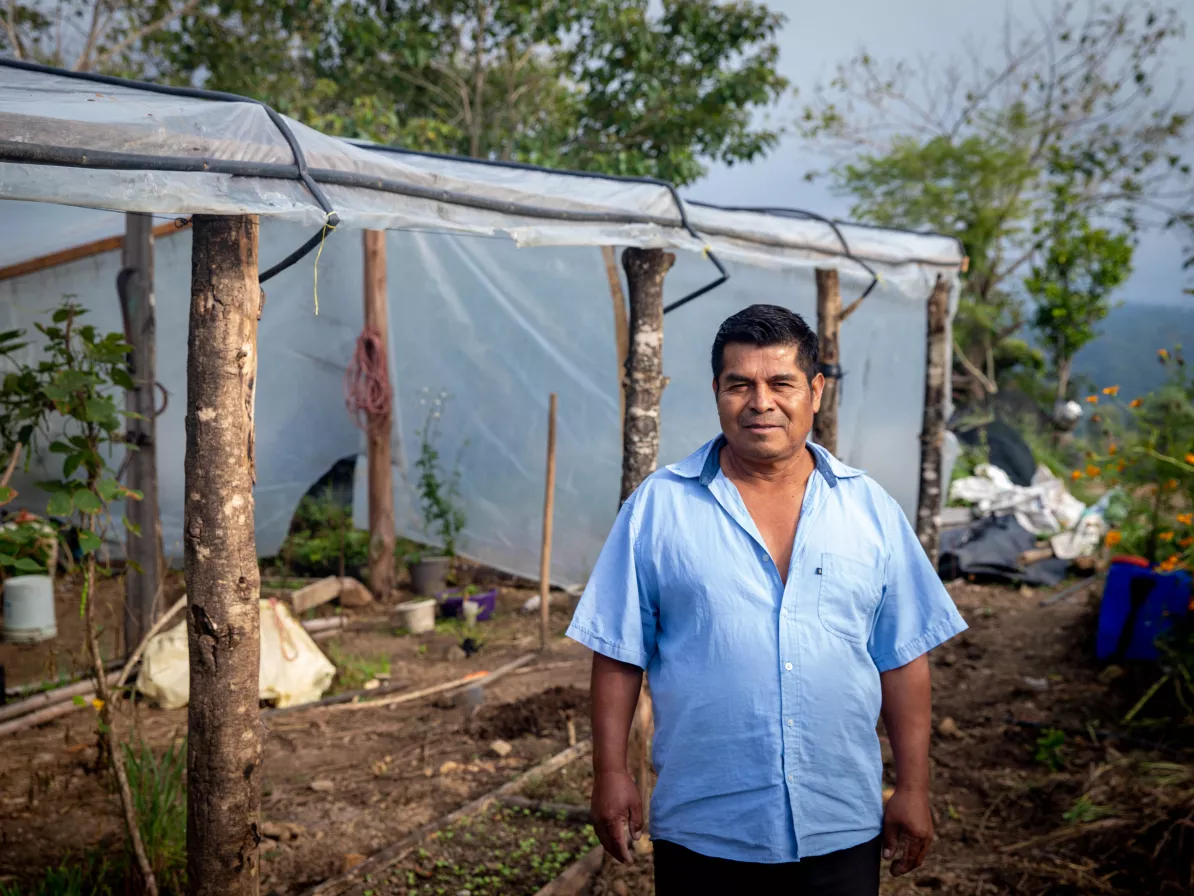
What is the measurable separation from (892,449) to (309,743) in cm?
628

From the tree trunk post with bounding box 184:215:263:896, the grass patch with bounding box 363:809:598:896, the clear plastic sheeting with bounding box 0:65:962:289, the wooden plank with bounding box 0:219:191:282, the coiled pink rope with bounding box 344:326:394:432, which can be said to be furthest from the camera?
the coiled pink rope with bounding box 344:326:394:432

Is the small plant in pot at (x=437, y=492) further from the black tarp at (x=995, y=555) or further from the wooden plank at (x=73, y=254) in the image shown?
the black tarp at (x=995, y=555)

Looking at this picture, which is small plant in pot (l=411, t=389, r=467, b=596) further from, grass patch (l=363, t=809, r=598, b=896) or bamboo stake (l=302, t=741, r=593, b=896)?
grass patch (l=363, t=809, r=598, b=896)

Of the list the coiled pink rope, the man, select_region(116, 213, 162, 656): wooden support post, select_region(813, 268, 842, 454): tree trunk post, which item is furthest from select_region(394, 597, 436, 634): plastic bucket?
the man

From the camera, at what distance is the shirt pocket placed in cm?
195

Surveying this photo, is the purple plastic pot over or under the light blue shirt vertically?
under

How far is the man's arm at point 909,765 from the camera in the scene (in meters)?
1.98

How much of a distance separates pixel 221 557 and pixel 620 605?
1279mm

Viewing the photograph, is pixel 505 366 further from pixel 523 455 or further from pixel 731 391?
pixel 731 391

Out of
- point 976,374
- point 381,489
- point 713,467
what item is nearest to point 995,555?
point 381,489

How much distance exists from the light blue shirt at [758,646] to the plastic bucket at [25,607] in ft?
17.9

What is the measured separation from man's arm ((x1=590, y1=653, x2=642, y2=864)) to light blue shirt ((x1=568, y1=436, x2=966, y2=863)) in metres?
0.05

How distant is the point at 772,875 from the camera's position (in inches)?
75.1

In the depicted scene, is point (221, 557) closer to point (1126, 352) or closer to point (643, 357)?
point (643, 357)
